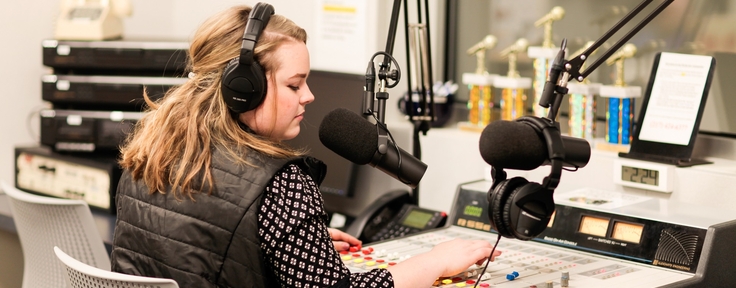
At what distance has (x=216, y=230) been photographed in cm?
146

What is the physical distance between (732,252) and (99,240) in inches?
56.3

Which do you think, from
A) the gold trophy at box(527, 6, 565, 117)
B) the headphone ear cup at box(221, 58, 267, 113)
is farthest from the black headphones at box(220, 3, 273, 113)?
the gold trophy at box(527, 6, 565, 117)

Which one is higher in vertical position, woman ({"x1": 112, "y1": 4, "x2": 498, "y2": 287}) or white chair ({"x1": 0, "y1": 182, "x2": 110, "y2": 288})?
woman ({"x1": 112, "y1": 4, "x2": 498, "y2": 287})

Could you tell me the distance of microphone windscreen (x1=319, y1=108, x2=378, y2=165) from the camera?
4.86 feet

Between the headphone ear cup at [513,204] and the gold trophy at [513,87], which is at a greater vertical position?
the gold trophy at [513,87]

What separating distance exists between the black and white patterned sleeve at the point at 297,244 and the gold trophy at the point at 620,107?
1.04 meters

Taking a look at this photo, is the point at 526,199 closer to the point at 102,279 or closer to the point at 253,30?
the point at 253,30

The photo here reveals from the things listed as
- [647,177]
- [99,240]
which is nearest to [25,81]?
[99,240]

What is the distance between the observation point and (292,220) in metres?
1.43

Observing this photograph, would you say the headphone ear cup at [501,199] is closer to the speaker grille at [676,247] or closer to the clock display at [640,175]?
the speaker grille at [676,247]

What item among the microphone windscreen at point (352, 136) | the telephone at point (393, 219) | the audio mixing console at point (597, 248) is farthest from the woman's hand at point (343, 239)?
the telephone at point (393, 219)

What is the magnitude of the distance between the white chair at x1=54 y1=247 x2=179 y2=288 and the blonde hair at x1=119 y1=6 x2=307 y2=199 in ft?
0.57

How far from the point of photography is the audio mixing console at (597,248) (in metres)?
1.61

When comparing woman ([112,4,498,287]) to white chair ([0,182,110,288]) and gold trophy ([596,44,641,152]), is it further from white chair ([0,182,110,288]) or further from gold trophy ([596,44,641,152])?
gold trophy ([596,44,641,152])
